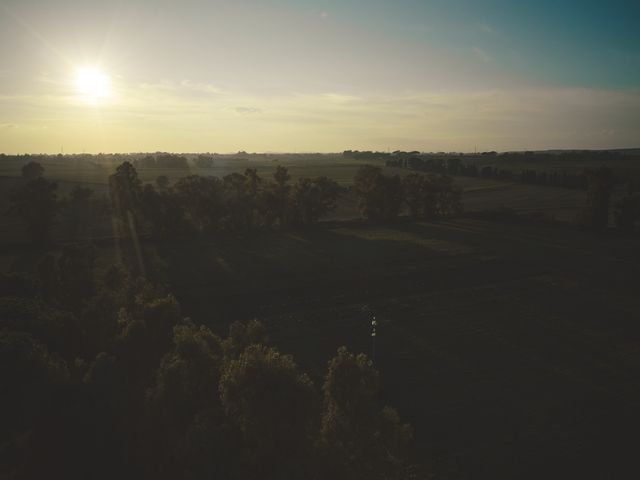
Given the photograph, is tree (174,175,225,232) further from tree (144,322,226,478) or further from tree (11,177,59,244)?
tree (144,322,226,478)

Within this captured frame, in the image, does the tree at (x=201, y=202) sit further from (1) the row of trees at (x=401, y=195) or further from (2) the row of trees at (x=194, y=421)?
(2) the row of trees at (x=194, y=421)

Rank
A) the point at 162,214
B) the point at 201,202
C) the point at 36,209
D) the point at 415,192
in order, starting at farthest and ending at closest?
the point at 415,192 → the point at 201,202 → the point at 162,214 → the point at 36,209

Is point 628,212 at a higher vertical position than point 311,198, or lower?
lower

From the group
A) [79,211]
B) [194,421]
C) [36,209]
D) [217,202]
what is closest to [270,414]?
[194,421]

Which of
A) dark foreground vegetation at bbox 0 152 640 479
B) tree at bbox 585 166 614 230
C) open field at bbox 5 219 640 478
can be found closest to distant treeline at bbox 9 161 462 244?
dark foreground vegetation at bbox 0 152 640 479

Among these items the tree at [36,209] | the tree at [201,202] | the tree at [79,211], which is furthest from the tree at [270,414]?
the tree at [79,211]

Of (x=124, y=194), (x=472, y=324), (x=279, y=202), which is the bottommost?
(x=472, y=324)

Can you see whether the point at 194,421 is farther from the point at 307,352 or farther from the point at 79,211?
the point at 79,211

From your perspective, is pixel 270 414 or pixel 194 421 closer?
pixel 270 414
